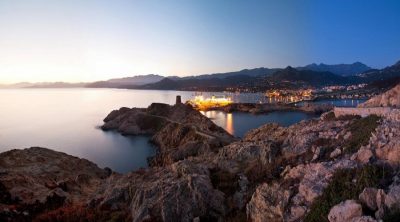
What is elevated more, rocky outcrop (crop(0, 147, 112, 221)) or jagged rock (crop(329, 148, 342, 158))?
jagged rock (crop(329, 148, 342, 158))

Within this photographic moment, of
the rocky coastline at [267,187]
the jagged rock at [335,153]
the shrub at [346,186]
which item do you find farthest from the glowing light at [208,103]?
the shrub at [346,186]

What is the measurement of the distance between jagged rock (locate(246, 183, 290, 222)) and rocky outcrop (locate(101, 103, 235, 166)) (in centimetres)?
2843

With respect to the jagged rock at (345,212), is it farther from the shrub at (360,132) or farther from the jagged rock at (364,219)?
the shrub at (360,132)

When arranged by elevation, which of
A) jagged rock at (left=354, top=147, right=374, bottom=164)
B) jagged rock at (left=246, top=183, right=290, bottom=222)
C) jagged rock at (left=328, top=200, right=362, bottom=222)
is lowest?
jagged rock at (left=246, top=183, right=290, bottom=222)

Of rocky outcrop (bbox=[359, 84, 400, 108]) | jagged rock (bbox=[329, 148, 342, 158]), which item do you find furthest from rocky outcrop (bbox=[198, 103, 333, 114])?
jagged rock (bbox=[329, 148, 342, 158])

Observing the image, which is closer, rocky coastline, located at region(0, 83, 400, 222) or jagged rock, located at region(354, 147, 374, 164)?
rocky coastline, located at region(0, 83, 400, 222)

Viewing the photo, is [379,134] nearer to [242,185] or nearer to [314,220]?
[314,220]

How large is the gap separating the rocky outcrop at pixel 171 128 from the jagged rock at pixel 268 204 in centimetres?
2843

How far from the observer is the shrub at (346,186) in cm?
1224

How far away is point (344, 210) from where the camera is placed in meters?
11.1

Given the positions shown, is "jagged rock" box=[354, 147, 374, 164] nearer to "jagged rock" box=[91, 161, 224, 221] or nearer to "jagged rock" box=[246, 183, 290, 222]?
"jagged rock" box=[246, 183, 290, 222]

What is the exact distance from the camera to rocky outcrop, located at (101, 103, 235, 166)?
4906 cm

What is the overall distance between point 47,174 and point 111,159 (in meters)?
27.0

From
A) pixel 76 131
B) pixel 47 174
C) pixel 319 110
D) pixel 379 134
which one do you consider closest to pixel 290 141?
pixel 379 134
